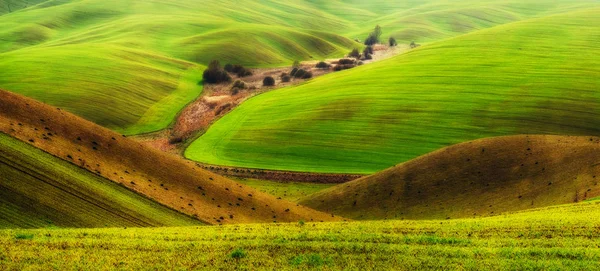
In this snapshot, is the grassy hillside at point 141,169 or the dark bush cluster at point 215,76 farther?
the dark bush cluster at point 215,76

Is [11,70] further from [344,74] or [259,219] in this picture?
[259,219]

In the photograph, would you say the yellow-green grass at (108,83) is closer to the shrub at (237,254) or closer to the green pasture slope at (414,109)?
the green pasture slope at (414,109)

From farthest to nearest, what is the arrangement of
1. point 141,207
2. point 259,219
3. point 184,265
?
point 259,219 < point 141,207 < point 184,265

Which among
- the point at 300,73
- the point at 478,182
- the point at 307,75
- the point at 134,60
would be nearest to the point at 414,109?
the point at 478,182

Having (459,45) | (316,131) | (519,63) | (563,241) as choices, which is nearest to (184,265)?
(563,241)

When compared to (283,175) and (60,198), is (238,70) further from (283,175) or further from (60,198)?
(60,198)

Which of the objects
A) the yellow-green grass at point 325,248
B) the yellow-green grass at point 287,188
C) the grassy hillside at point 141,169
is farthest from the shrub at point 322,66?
the yellow-green grass at point 325,248

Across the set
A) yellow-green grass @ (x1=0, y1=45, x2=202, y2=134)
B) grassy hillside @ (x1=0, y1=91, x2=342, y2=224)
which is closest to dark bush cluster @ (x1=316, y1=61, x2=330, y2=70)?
yellow-green grass @ (x1=0, y1=45, x2=202, y2=134)
